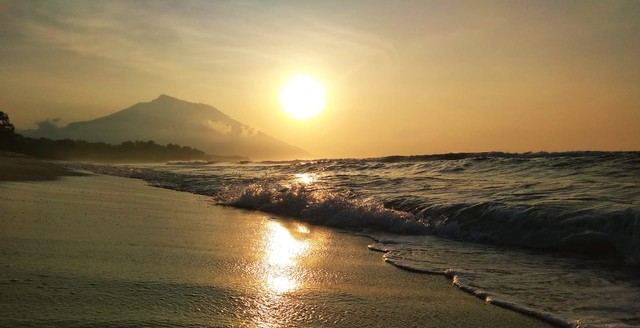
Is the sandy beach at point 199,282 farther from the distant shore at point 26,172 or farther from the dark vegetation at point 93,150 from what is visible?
the dark vegetation at point 93,150

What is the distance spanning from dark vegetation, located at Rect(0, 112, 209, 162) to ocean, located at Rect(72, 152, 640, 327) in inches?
1814

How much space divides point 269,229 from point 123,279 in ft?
11.3

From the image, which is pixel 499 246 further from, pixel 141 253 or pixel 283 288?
pixel 141 253

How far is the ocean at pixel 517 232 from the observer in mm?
3490

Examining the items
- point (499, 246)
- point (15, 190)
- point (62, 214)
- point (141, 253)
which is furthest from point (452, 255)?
point (15, 190)

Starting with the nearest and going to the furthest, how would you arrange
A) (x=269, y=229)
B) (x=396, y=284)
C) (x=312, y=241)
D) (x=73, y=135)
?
(x=396, y=284), (x=312, y=241), (x=269, y=229), (x=73, y=135)

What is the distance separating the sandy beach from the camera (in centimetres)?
248

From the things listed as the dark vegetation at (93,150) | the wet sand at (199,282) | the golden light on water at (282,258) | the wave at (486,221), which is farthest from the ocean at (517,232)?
the dark vegetation at (93,150)


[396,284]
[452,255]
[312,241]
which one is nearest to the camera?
[396,284]

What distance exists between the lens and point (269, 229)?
645cm

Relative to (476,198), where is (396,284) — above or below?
below

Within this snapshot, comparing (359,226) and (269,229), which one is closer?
(269,229)

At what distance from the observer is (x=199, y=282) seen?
126 inches

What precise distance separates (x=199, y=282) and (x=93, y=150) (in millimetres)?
80431
